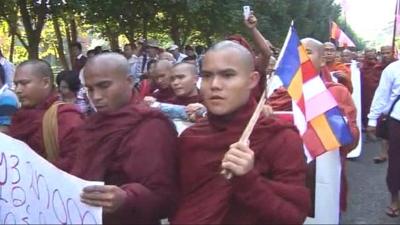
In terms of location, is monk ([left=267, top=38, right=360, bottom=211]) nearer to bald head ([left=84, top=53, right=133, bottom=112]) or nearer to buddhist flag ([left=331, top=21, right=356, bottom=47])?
bald head ([left=84, top=53, right=133, bottom=112])

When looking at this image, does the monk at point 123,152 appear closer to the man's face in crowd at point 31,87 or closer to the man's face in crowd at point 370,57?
the man's face in crowd at point 31,87

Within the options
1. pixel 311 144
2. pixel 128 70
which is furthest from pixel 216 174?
pixel 311 144

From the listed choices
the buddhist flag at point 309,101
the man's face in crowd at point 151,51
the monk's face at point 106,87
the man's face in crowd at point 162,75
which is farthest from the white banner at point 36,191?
the man's face in crowd at point 151,51

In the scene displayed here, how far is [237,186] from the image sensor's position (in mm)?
2344

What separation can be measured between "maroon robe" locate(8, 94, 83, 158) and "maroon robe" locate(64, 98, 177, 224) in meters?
0.76

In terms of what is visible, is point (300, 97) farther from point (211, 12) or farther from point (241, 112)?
point (211, 12)

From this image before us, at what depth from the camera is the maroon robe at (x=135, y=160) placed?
2584 millimetres

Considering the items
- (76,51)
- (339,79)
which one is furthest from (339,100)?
(76,51)

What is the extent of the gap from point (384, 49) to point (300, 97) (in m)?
9.65

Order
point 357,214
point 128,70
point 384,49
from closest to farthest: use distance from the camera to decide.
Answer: point 128,70 → point 357,214 → point 384,49

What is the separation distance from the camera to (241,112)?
2568 millimetres

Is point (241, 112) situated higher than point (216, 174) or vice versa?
point (241, 112)

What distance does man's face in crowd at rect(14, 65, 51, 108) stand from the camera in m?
3.83

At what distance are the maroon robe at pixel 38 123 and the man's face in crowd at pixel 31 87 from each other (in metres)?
0.04
